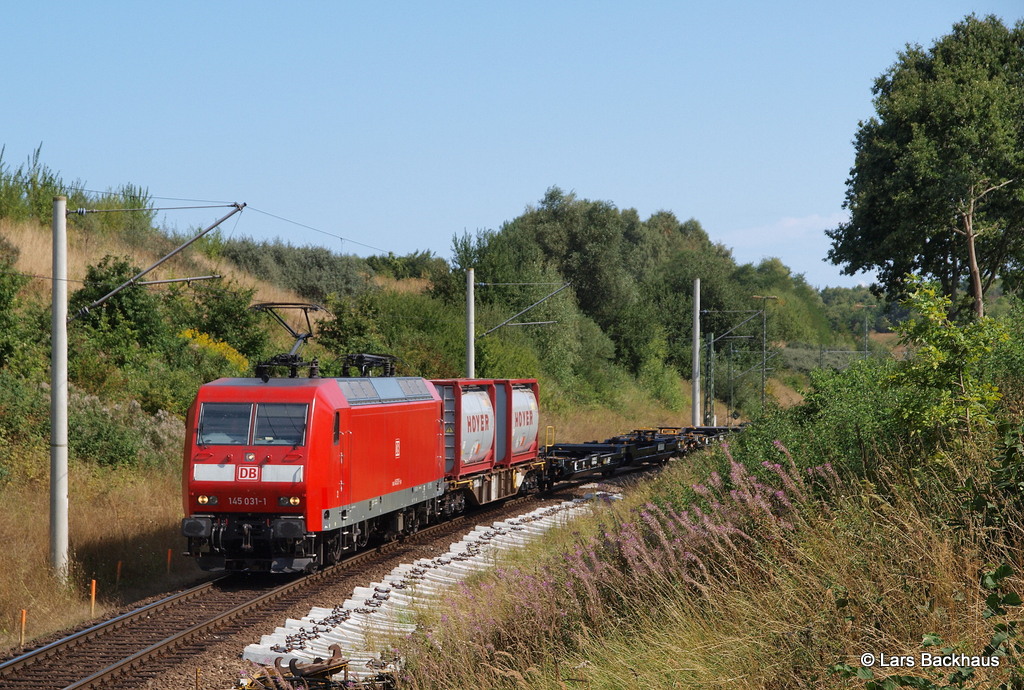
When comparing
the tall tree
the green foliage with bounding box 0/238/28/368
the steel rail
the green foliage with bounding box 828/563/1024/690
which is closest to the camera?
the green foliage with bounding box 828/563/1024/690

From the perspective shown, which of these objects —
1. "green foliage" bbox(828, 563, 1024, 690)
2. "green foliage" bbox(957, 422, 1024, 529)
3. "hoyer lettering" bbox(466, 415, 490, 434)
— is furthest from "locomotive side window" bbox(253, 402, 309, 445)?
"green foliage" bbox(828, 563, 1024, 690)

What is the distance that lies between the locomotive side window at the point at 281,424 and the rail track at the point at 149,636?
2.25 m

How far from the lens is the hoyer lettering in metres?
22.8

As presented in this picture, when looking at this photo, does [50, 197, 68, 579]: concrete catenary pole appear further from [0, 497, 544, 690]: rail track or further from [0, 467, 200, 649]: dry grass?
[0, 497, 544, 690]: rail track

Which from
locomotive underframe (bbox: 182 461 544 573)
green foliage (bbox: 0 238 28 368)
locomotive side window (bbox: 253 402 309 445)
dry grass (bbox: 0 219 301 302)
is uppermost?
dry grass (bbox: 0 219 301 302)

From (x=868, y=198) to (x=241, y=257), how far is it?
3562cm

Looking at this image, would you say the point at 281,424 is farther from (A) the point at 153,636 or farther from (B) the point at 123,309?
(B) the point at 123,309

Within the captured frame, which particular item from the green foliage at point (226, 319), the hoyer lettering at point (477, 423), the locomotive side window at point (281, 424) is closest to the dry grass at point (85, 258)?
the green foliage at point (226, 319)

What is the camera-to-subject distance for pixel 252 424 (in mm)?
15312

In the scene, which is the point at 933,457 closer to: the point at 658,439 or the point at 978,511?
the point at 978,511

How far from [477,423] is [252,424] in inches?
342

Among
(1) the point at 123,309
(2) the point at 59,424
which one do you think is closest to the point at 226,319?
(1) the point at 123,309

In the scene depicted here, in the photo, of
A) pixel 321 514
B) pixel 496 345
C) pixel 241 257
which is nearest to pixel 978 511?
pixel 321 514

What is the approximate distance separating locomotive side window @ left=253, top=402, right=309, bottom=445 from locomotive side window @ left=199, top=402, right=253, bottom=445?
0.63ft
